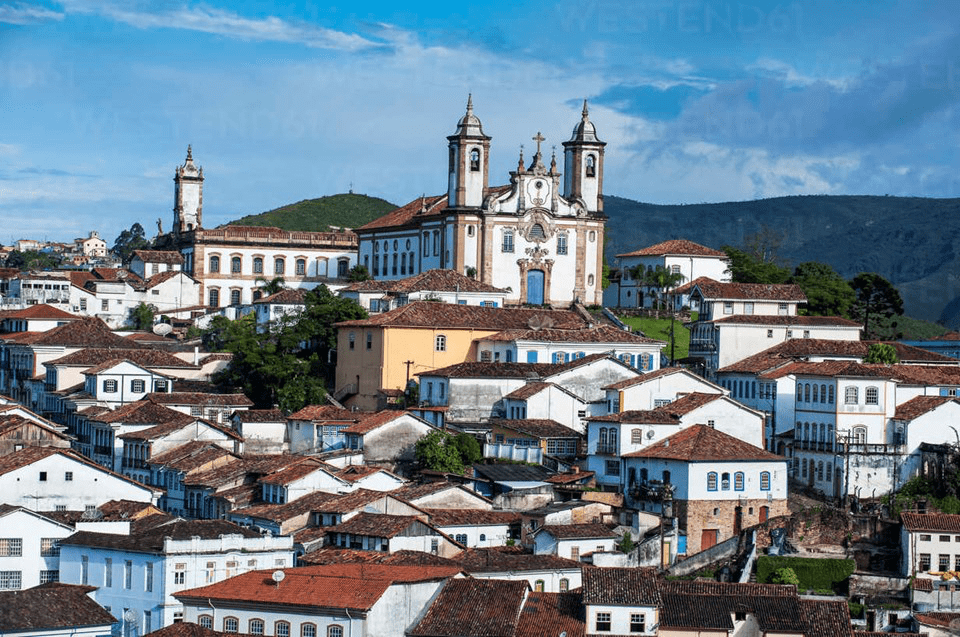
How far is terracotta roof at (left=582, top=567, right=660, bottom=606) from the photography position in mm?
47031

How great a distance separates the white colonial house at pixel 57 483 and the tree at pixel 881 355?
107 feet

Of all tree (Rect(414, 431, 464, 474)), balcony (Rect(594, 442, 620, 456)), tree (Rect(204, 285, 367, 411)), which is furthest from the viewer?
tree (Rect(204, 285, 367, 411))

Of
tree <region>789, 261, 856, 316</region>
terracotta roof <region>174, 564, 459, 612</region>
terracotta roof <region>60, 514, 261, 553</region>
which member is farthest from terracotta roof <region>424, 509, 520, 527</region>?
tree <region>789, 261, 856, 316</region>

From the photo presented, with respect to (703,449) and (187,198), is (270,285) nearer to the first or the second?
(187,198)

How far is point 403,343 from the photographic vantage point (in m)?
77.1

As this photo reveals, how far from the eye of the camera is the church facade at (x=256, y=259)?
106m

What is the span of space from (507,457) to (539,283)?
91.2 ft

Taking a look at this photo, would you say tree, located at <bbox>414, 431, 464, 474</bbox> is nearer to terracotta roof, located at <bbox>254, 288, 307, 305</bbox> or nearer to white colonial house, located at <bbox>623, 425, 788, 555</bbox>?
white colonial house, located at <bbox>623, 425, 788, 555</bbox>

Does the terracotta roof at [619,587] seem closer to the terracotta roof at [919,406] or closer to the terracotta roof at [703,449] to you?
the terracotta roof at [703,449]

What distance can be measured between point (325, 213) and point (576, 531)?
129 meters

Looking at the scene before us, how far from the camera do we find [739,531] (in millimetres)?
60969

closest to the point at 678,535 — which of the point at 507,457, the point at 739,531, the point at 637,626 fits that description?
the point at 739,531

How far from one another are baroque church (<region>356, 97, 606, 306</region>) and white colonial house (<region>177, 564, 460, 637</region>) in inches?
1760

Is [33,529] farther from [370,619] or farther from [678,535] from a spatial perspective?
[678,535]
